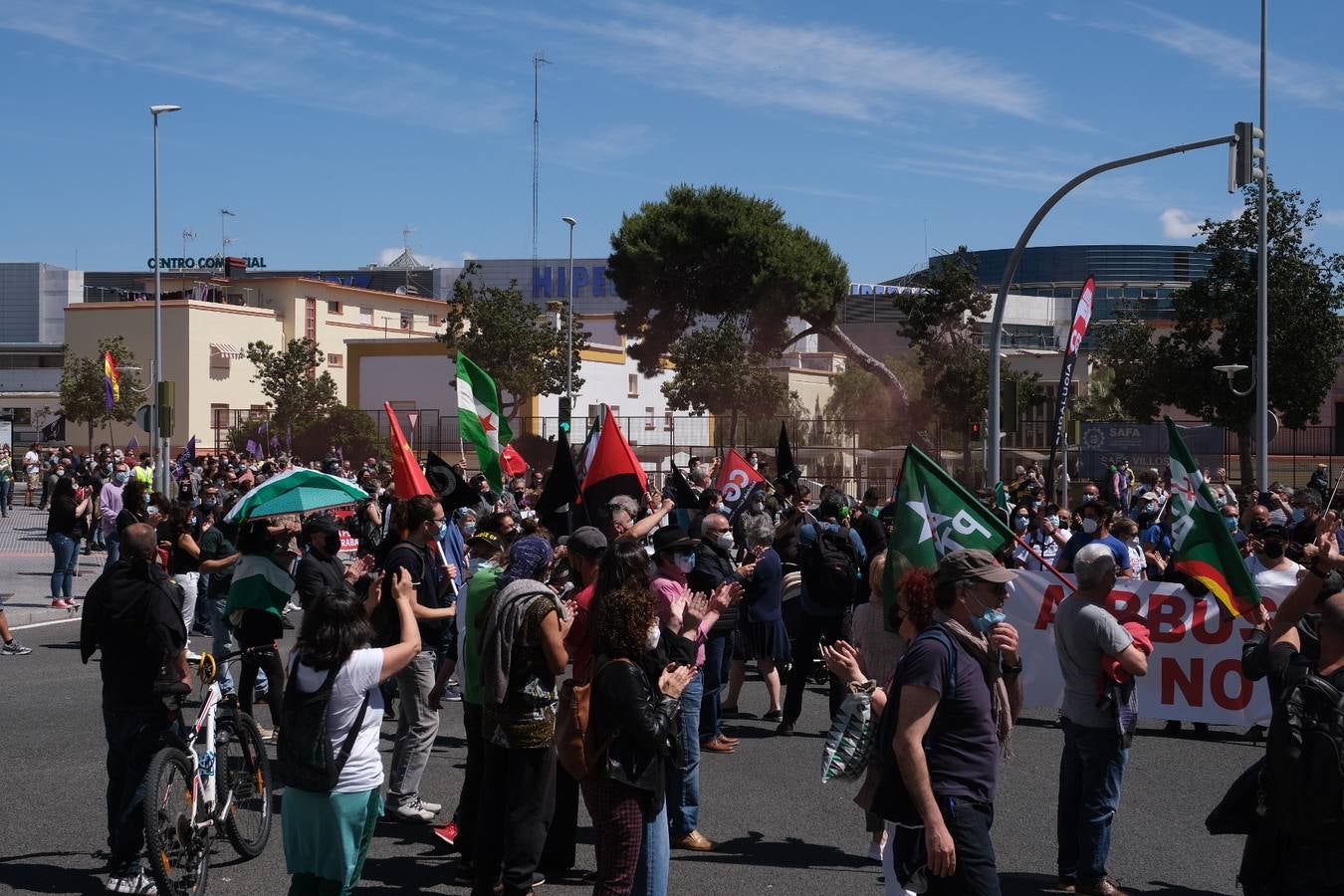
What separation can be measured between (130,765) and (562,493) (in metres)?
5.11

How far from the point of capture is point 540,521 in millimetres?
11602

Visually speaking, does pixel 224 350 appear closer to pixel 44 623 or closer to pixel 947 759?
pixel 44 623

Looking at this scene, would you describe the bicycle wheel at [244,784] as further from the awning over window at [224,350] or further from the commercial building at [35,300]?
the commercial building at [35,300]

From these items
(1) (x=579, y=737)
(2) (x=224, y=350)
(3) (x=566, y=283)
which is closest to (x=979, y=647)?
(1) (x=579, y=737)

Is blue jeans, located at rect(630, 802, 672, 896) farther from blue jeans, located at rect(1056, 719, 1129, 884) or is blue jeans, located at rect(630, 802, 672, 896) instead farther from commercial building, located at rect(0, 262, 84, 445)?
commercial building, located at rect(0, 262, 84, 445)

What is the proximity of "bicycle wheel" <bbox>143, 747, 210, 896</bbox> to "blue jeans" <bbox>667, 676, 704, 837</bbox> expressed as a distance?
236 centimetres

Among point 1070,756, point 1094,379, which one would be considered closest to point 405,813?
point 1070,756

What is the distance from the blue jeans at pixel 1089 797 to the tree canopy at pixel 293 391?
49.6 metres

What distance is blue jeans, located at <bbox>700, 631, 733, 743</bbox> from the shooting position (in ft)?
30.7

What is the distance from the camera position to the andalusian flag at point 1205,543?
28.5 feet

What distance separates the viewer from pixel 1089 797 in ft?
22.1

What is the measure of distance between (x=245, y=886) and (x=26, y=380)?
88.7 m

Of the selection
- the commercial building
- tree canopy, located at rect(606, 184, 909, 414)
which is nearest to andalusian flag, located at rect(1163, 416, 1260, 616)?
tree canopy, located at rect(606, 184, 909, 414)

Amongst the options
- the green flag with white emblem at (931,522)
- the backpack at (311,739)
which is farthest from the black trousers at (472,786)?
the green flag with white emblem at (931,522)
